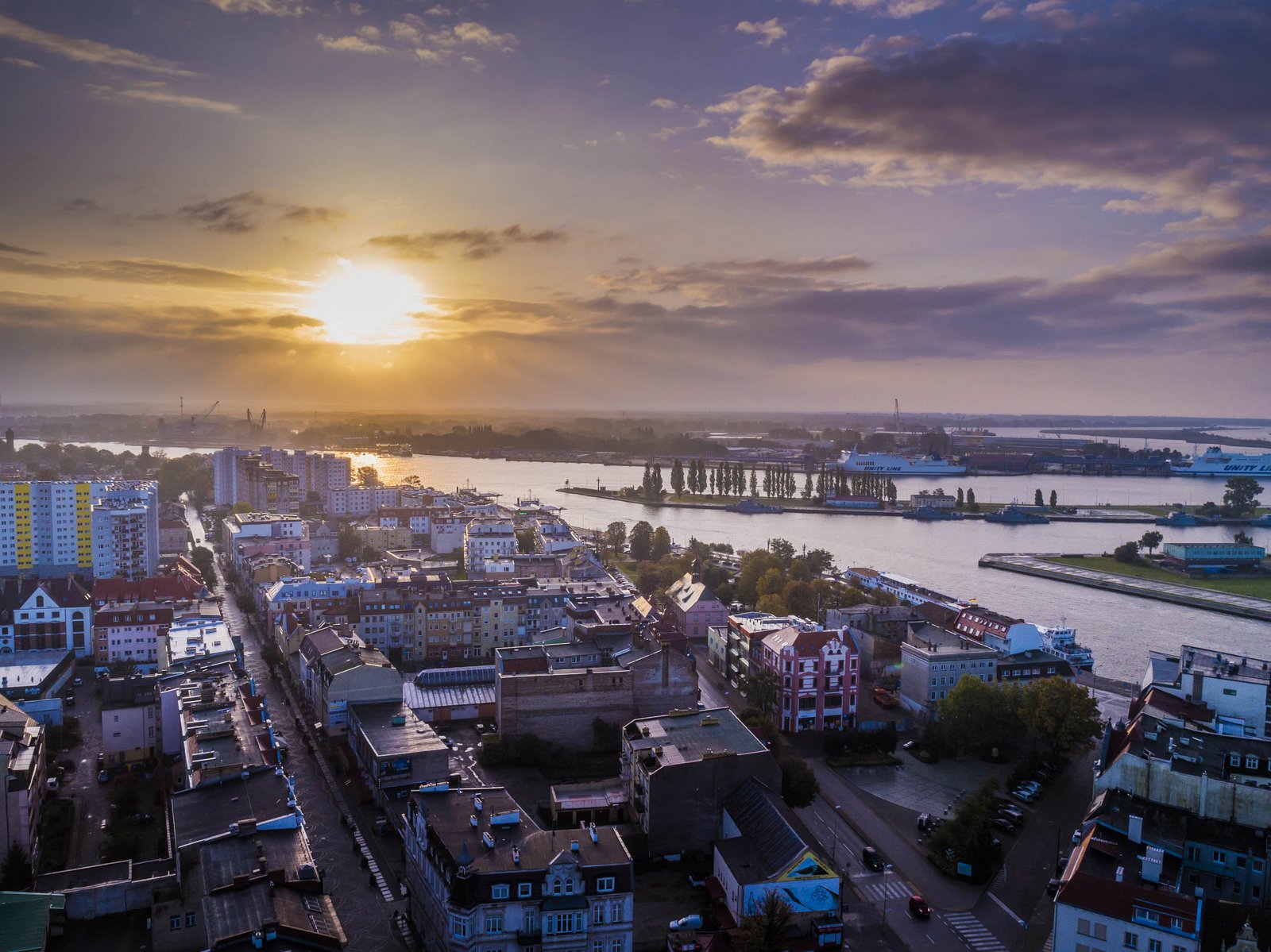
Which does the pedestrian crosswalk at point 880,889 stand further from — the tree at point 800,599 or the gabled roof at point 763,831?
the tree at point 800,599

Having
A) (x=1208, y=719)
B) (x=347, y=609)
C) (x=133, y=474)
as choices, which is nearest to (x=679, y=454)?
(x=133, y=474)

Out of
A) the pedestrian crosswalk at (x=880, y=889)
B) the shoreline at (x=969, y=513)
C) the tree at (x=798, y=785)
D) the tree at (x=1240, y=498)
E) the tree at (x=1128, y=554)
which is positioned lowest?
the pedestrian crosswalk at (x=880, y=889)

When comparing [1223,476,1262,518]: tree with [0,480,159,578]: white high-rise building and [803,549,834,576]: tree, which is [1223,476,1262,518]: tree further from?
[0,480,159,578]: white high-rise building

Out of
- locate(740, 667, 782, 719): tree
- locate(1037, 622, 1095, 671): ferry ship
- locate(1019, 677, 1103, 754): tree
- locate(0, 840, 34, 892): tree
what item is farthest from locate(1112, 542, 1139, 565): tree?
locate(0, 840, 34, 892): tree

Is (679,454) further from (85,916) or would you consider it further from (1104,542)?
(85,916)

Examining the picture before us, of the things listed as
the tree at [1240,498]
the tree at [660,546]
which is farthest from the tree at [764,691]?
the tree at [1240,498]

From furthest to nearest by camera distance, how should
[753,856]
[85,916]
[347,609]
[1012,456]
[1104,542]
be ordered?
[1012,456]
[1104,542]
[347,609]
[753,856]
[85,916]
